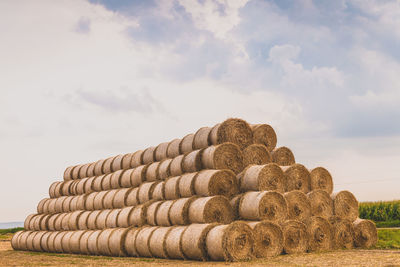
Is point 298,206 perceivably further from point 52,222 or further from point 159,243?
point 52,222

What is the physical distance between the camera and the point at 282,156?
53.1 feet

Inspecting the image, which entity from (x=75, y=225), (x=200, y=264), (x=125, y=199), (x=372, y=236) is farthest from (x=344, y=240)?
(x=75, y=225)

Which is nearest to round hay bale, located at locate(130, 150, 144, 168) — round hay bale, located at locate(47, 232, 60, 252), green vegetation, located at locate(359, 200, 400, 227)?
round hay bale, located at locate(47, 232, 60, 252)

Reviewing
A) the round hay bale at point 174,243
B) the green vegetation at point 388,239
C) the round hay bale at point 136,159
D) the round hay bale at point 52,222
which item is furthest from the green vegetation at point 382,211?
the round hay bale at point 52,222

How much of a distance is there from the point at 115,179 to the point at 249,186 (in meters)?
6.80

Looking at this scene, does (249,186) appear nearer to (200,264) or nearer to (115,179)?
(200,264)

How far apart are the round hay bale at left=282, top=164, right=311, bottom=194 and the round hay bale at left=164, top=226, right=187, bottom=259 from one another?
11.8 ft

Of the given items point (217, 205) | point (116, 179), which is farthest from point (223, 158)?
point (116, 179)

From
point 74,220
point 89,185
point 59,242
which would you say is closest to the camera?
A: point 74,220

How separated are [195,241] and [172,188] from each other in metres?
3.05

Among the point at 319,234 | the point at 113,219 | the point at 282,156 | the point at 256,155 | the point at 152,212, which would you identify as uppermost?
the point at 282,156

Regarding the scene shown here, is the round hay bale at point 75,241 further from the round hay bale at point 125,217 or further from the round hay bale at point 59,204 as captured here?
the round hay bale at point 59,204

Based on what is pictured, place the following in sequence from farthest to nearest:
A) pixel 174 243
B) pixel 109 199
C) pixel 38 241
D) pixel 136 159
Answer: pixel 38 241
pixel 136 159
pixel 109 199
pixel 174 243

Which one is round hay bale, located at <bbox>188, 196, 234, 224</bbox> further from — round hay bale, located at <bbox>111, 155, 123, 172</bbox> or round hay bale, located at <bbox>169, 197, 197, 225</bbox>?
round hay bale, located at <bbox>111, 155, 123, 172</bbox>
